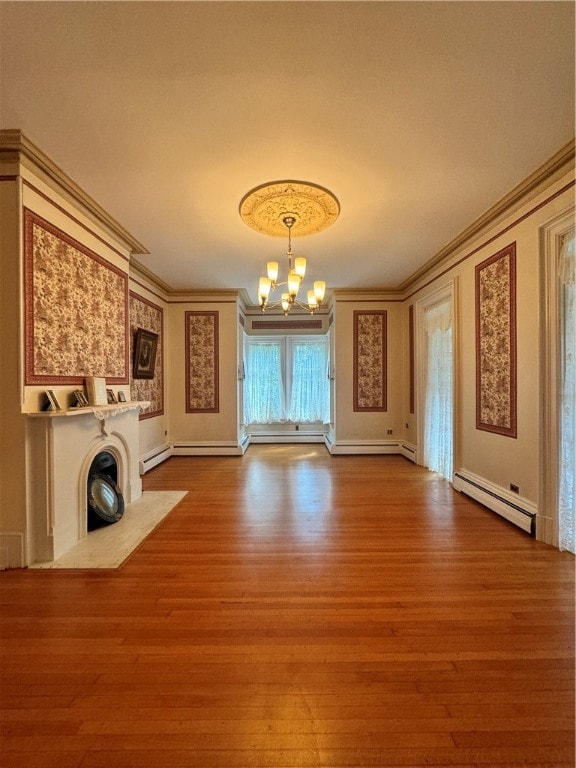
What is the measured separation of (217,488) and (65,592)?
7.28ft

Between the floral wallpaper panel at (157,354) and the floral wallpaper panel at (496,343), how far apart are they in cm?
459

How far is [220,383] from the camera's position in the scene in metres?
6.25

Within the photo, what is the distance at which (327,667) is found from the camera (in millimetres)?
1554

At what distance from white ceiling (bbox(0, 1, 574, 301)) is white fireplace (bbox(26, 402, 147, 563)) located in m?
2.05

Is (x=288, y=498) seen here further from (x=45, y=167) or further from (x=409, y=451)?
(x=45, y=167)

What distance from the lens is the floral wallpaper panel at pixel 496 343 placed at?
318 cm

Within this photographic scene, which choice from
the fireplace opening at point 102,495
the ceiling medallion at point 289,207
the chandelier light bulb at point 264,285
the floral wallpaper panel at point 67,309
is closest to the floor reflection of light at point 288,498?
the fireplace opening at point 102,495

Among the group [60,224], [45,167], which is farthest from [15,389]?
[45,167]

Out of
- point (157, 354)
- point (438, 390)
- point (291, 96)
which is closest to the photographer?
point (291, 96)

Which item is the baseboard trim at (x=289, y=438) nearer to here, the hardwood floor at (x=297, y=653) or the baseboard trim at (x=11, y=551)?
the hardwood floor at (x=297, y=653)

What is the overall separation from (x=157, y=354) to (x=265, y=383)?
9.38 ft

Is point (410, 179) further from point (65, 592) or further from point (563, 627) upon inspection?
point (65, 592)

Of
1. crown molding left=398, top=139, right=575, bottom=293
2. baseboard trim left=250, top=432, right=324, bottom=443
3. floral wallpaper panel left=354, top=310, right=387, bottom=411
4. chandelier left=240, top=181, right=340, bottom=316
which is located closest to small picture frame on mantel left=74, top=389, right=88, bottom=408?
chandelier left=240, top=181, right=340, bottom=316

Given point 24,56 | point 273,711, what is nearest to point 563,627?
point 273,711
